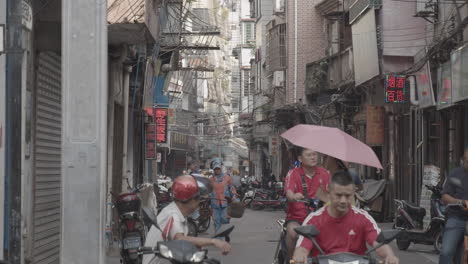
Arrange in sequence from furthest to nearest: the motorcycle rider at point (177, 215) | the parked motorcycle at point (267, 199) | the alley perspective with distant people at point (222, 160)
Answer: the parked motorcycle at point (267, 199)
the alley perspective with distant people at point (222, 160)
the motorcycle rider at point (177, 215)

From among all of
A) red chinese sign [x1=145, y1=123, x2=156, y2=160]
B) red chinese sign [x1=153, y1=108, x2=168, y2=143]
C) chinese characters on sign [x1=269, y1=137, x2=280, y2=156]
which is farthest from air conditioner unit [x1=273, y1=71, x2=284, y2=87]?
red chinese sign [x1=145, y1=123, x2=156, y2=160]

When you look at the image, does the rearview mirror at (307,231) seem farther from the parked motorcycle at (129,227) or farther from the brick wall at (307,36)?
the brick wall at (307,36)

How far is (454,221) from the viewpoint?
9.99 m

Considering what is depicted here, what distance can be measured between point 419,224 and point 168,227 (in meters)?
12.1

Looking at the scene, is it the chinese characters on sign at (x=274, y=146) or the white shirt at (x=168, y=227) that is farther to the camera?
the chinese characters on sign at (x=274, y=146)

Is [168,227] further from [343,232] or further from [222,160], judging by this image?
[222,160]

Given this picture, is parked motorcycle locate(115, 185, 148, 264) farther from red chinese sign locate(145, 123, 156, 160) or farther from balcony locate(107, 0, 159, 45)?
red chinese sign locate(145, 123, 156, 160)

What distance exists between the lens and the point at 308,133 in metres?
8.69

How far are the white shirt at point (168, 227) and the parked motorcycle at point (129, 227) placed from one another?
5.65 meters

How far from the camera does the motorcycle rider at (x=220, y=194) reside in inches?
738

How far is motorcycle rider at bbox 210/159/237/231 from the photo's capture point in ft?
61.5

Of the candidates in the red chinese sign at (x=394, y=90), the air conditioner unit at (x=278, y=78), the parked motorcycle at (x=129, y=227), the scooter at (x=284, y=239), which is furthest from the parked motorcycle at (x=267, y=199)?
the scooter at (x=284, y=239)

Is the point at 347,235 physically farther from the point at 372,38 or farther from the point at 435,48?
the point at 372,38

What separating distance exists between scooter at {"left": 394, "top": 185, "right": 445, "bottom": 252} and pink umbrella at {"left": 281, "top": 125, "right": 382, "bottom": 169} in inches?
259
